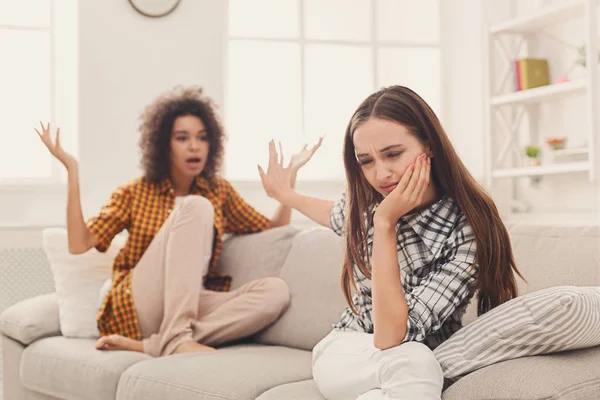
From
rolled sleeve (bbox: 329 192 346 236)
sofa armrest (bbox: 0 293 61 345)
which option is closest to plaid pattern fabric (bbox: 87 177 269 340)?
sofa armrest (bbox: 0 293 61 345)

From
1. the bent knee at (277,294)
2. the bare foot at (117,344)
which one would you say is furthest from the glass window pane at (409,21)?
the bare foot at (117,344)

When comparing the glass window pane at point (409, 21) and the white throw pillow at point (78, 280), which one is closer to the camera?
the white throw pillow at point (78, 280)

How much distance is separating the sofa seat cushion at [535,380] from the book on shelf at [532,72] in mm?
2673

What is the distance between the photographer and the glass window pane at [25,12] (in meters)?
3.90

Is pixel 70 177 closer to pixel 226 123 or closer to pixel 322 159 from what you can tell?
pixel 226 123

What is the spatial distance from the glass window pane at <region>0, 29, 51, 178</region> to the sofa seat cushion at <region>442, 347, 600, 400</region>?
115 inches

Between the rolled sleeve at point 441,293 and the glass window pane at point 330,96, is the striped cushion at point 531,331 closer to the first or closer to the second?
the rolled sleeve at point 441,293

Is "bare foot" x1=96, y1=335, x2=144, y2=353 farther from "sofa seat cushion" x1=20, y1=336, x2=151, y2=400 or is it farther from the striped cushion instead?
the striped cushion

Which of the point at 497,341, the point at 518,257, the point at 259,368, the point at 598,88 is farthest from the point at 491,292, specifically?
the point at 598,88

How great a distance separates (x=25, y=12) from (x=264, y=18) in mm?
1152

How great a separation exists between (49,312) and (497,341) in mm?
1861

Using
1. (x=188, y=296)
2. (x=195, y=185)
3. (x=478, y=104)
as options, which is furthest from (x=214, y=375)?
(x=478, y=104)

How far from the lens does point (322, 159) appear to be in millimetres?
4406

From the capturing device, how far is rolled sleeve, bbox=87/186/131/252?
2865 millimetres
